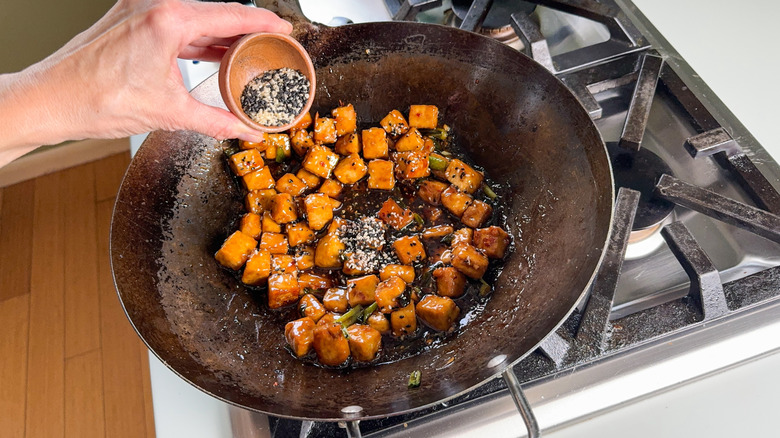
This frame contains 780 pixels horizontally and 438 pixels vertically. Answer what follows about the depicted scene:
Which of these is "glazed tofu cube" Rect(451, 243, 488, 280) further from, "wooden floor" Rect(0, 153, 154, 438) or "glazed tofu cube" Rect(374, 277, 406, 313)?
"wooden floor" Rect(0, 153, 154, 438)

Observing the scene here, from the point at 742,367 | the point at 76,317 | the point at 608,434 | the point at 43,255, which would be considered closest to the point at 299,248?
the point at 608,434

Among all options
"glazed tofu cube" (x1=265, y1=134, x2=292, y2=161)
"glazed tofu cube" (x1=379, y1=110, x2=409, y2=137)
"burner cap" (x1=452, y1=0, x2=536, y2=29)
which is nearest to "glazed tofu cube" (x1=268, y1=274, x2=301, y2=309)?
"glazed tofu cube" (x1=265, y1=134, x2=292, y2=161)

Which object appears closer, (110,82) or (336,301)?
(110,82)

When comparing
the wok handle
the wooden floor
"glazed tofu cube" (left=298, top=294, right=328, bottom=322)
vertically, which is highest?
the wok handle

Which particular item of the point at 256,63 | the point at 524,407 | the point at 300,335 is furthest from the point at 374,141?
the point at 524,407

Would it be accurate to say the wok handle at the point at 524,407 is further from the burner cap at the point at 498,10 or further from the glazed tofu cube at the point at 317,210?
the burner cap at the point at 498,10

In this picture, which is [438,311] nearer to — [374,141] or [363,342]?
[363,342]
